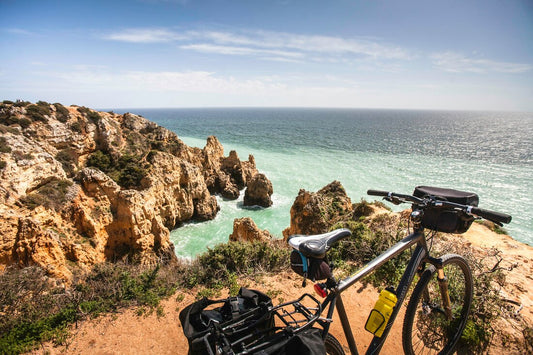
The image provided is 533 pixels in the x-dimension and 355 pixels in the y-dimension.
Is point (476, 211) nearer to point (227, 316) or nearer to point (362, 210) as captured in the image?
point (227, 316)

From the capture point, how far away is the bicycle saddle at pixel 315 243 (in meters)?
2.04

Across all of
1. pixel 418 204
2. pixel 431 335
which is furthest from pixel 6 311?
pixel 431 335

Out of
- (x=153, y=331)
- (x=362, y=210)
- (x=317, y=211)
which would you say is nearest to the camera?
(x=153, y=331)

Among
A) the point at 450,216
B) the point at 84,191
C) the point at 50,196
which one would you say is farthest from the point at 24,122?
the point at 450,216

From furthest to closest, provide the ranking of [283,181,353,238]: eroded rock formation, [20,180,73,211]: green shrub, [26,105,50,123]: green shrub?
[26,105,50,123]: green shrub → [283,181,353,238]: eroded rock formation → [20,180,73,211]: green shrub

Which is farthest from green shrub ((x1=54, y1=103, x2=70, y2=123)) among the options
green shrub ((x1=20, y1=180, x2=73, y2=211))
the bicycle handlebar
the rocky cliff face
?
the bicycle handlebar

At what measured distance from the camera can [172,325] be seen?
4.12 meters

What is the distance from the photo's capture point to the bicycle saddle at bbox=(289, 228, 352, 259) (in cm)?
204

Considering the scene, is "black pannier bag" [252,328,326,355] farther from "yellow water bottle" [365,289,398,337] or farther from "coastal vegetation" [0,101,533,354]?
"coastal vegetation" [0,101,533,354]

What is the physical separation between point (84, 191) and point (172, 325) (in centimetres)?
1050

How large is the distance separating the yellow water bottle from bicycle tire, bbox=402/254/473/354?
38 cm

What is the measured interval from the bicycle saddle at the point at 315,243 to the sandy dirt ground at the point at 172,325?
2.47 meters

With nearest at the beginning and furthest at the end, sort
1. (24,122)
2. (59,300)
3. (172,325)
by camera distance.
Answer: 1. (172,325)
2. (59,300)
3. (24,122)

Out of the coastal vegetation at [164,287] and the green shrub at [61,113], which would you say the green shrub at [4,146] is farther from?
the green shrub at [61,113]
